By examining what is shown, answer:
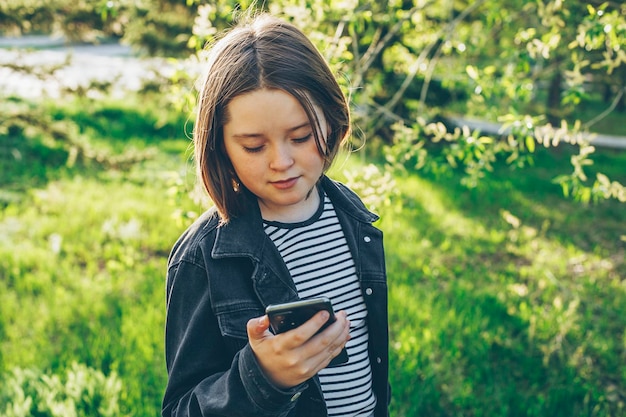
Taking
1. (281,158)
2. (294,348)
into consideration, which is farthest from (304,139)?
(294,348)

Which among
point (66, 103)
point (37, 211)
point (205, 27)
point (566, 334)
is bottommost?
point (66, 103)

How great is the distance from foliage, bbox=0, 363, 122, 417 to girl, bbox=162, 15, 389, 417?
1.40 metres

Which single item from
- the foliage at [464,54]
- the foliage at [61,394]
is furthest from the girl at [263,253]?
the foliage at [61,394]

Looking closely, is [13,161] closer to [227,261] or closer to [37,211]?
[37,211]

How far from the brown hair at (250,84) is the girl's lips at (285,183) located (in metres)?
0.11

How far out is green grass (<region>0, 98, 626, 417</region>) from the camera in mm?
2975

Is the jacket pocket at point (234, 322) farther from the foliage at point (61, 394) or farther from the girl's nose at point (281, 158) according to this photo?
the foliage at point (61, 394)

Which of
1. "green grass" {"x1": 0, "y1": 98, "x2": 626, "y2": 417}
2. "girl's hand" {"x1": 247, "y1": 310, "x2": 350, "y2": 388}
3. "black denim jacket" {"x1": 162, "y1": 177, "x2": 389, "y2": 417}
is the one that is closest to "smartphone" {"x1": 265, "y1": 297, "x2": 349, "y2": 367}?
"girl's hand" {"x1": 247, "y1": 310, "x2": 350, "y2": 388}

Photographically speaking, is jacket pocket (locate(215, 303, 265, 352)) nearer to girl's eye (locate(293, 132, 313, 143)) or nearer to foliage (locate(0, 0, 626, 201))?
girl's eye (locate(293, 132, 313, 143))

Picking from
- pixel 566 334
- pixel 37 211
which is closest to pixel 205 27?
pixel 566 334

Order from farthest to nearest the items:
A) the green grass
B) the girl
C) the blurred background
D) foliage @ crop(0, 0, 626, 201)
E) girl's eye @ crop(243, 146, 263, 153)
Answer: the green grass
the blurred background
foliage @ crop(0, 0, 626, 201)
girl's eye @ crop(243, 146, 263, 153)
the girl

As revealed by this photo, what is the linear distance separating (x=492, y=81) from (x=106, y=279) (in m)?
2.88

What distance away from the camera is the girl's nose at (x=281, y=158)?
1395 mm

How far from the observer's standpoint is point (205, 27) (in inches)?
106
